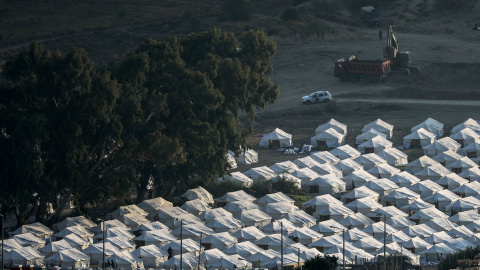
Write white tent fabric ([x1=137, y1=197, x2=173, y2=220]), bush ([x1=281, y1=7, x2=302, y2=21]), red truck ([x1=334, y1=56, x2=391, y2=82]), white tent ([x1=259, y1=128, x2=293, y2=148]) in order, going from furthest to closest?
bush ([x1=281, y1=7, x2=302, y2=21])
red truck ([x1=334, y1=56, x2=391, y2=82])
white tent ([x1=259, y1=128, x2=293, y2=148])
white tent fabric ([x1=137, y1=197, x2=173, y2=220])

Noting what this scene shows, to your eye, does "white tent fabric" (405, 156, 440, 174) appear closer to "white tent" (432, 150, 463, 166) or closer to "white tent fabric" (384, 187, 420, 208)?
"white tent" (432, 150, 463, 166)

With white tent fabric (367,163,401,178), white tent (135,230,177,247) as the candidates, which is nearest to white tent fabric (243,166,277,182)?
white tent fabric (367,163,401,178)

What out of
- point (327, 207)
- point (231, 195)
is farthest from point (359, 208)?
point (231, 195)

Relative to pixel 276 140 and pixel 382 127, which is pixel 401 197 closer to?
pixel 276 140

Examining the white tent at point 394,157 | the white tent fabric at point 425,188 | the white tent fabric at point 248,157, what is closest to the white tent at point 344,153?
the white tent at point 394,157

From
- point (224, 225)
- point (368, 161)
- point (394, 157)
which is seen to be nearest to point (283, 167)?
point (368, 161)

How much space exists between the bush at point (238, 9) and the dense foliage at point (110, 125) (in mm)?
54128

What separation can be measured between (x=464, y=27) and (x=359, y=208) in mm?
59182

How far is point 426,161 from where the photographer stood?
279ft

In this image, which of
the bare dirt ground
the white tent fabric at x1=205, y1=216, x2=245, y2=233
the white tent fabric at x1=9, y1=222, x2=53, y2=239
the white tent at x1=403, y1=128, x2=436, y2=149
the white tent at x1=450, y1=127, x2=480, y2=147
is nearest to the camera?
the white tent fabric at x1=9, y1=222, x2=53, y2=239

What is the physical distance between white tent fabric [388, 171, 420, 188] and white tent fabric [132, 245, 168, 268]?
24.6 metres

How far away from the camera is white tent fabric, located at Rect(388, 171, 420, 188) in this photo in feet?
263

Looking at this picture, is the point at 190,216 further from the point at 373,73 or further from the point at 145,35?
the point at 145,35

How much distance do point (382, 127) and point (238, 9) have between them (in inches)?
1674
